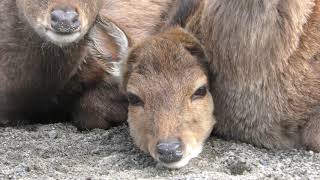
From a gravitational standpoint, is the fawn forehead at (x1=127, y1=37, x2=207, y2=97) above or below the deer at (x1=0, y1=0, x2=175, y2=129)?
above

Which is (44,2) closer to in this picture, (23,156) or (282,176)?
(23,156)

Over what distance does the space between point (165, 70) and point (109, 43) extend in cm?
107

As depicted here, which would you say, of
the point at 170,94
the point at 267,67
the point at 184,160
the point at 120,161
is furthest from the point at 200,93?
the point at 120,161

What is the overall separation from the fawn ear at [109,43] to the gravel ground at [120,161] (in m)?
0.74

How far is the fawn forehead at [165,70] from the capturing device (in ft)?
23.1

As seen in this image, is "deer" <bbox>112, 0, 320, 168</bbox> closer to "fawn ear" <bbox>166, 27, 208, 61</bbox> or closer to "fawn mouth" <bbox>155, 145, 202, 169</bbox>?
"fawn ear" <bbox>166, 27, 208, 61</bbox>

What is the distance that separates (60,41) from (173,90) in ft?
5.32

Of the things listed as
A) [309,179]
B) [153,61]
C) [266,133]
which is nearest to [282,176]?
[309,179]

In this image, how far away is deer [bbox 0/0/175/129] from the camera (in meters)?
8.37

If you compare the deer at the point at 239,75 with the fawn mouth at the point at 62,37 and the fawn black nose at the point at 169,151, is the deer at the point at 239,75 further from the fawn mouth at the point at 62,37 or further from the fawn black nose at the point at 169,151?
the fawn mouth at the point at 62,37

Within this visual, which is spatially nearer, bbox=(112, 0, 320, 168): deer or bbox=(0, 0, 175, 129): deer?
bbox=(112, 0, 320, 168): deer

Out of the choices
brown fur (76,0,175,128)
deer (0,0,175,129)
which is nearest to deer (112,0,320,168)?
deer (0,0,175,129)

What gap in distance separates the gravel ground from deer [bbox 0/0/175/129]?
30.6 inches

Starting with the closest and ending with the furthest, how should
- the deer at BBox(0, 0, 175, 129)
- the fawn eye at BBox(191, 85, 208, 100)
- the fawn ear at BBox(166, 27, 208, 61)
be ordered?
the fawn eye at BBox(191, 85, 208, 100) → the fawn ear at BBox(166, 27, 208, 61) → the deer at BBox(0, 0, 175, 129)
